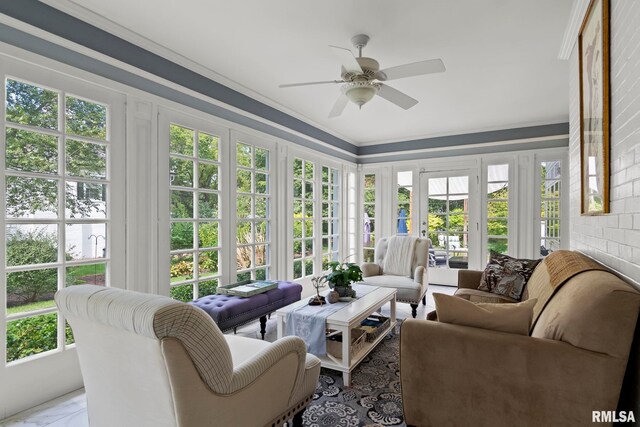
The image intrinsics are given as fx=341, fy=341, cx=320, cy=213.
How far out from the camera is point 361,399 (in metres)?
2.19

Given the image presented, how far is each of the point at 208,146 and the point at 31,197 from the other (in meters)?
1.54

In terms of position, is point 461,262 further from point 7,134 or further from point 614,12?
point 7,134

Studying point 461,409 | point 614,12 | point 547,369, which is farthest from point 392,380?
point 614,12

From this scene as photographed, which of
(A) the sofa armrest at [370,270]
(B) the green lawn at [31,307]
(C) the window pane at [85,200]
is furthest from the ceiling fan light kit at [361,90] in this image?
(B) the green lawn at [31,307]

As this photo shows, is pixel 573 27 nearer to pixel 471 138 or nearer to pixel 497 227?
pixel 471 138

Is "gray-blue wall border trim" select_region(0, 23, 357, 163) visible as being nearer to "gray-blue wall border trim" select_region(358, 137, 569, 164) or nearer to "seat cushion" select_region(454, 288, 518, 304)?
"gray-blue wall border trim" select_region(358, 137, 569, 164)

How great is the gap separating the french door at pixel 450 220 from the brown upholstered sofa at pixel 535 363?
3.78 metres

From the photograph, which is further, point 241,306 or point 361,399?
point 241,306

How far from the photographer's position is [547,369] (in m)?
1.44

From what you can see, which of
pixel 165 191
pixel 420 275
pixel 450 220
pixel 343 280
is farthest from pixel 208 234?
pixel 450 220

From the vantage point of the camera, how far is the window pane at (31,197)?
2.09 meters

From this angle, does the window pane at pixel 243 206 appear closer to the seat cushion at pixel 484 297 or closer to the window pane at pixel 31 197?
the window pane at pixel 31 197

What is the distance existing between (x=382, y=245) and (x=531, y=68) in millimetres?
2634

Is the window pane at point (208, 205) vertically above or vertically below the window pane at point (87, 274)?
above
